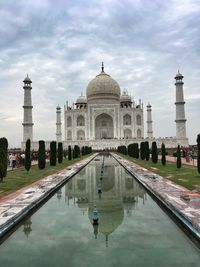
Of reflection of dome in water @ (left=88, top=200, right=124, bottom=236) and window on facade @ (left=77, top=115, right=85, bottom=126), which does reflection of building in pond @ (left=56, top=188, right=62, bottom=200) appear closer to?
reflection of dome in water @ (left=88, top=200, right=124, bottom=236)

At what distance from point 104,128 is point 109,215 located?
37.6 meters

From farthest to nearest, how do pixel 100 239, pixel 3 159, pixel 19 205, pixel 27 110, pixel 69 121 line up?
pixel 69 121
pixel 27 110
pixel 3 159
pixel 19 205
pixel 100 239

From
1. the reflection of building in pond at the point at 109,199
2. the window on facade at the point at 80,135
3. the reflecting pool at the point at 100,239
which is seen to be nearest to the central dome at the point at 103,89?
the window on facade at the point at 80,135

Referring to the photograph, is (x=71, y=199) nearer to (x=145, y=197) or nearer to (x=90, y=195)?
(x=90, y=195)

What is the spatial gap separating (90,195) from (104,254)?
380 centimetres

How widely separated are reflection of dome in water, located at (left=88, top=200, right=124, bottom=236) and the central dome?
117ft

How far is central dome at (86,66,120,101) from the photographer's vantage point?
41.6 meters

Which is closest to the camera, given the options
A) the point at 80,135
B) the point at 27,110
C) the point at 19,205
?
the point at 19,205

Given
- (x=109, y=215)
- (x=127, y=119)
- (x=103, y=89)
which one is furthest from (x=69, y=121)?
(x=109, y=215)

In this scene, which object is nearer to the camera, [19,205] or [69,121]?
[19,205]

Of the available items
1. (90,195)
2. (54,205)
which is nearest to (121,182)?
(90,195)

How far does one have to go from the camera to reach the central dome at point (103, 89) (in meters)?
41.6

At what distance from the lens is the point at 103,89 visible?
41594 millimetres

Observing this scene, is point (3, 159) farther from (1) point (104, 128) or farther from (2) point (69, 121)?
(1) point (104, 128)
